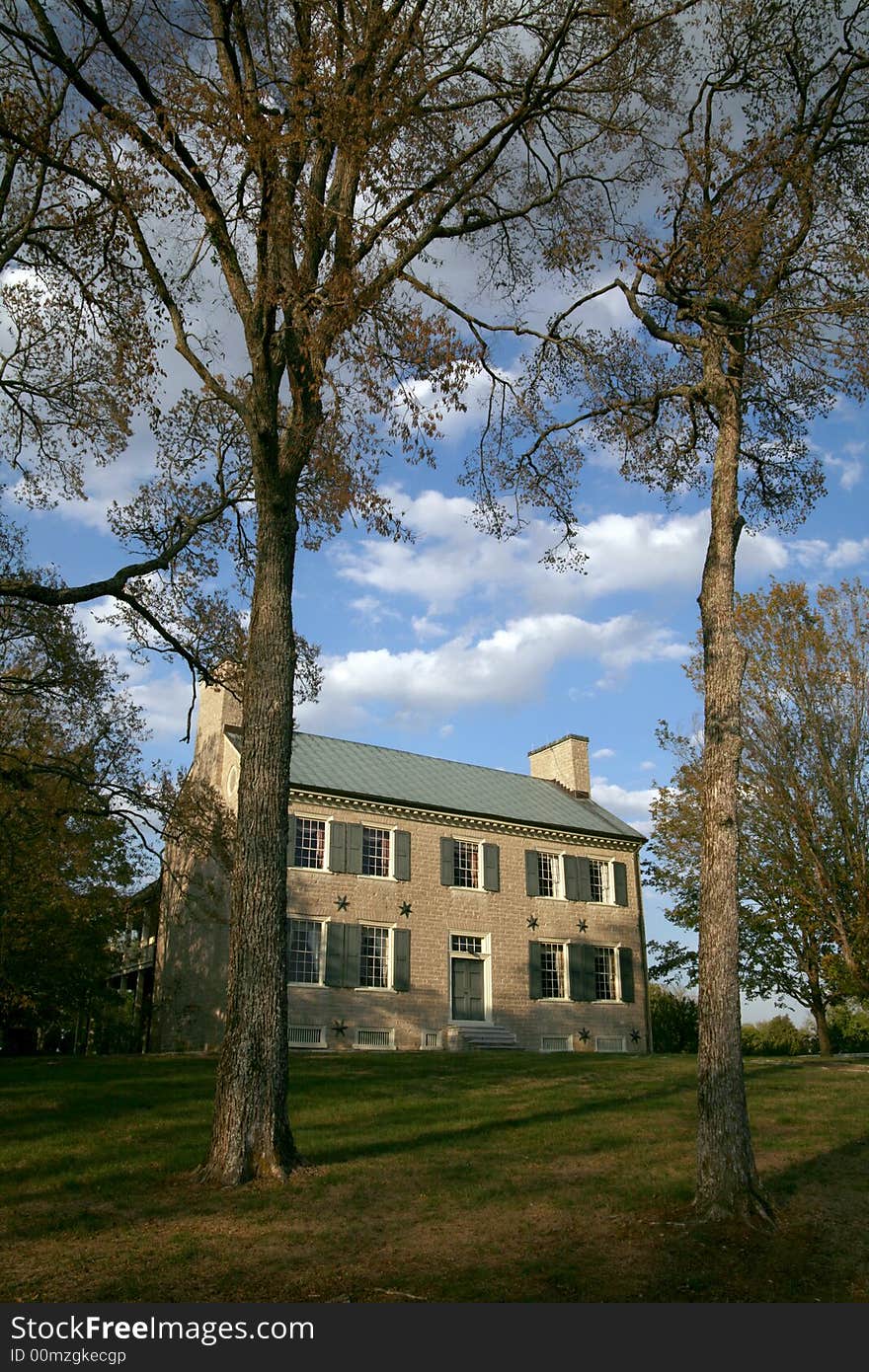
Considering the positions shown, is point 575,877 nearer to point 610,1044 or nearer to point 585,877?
point 585,877

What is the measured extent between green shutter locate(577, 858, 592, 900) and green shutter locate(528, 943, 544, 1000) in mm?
2567

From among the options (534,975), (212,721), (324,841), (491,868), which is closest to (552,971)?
(534,975)

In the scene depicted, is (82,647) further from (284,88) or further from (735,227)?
(735,227)

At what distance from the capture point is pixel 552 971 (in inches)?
1141

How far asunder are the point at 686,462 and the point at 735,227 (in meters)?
3.12

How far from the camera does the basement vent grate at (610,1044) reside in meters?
29.1

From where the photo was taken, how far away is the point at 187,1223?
7223 mm

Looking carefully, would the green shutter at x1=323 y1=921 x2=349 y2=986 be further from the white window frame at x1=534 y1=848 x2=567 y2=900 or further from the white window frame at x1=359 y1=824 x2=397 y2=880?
the white window frame at x1=534 y1=848 x2=567 y2=900

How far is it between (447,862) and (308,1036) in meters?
6.09

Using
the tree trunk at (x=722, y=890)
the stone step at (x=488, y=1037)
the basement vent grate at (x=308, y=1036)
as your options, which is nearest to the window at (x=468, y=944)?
the stone step at (x=488, y=1037)

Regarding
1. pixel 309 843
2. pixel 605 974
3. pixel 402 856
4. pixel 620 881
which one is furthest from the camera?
pixel 620 881

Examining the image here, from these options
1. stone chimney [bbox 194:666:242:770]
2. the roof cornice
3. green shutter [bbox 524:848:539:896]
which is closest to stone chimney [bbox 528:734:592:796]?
the roof cornice

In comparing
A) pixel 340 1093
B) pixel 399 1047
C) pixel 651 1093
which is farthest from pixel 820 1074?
pixel 399 1047

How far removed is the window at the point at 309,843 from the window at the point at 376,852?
125cm
